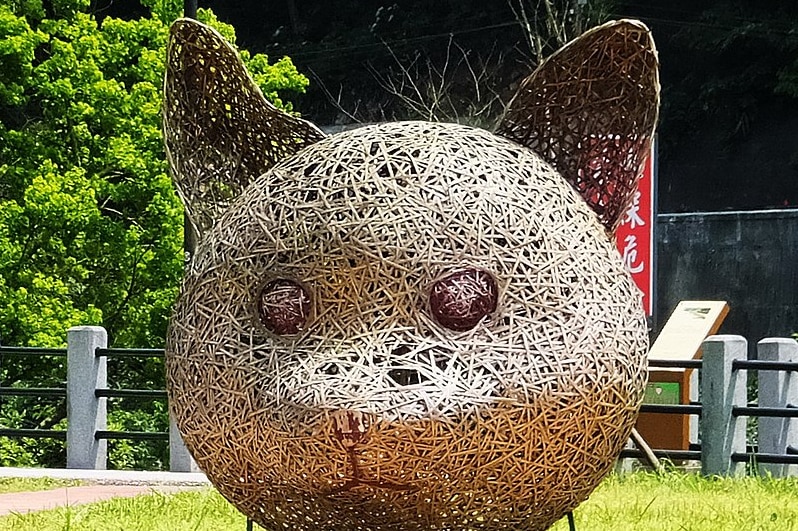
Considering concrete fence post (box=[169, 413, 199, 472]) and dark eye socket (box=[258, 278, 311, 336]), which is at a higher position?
dark eye socket (box=[258, 278, 311, 336])

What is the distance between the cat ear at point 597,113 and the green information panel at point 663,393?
6122mm

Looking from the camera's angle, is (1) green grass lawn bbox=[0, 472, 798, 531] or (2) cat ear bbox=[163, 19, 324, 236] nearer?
(2) cat ear bbox=[163, 19, 324, 236]

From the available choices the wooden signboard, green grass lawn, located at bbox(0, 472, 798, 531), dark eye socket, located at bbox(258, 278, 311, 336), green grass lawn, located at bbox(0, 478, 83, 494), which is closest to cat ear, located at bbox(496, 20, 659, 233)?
dark eye socket, located at bbox(258, 278, 311, 336)

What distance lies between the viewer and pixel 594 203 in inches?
209

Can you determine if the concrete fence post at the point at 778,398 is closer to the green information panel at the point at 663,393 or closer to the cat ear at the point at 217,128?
the green information panel at the point at 663,393

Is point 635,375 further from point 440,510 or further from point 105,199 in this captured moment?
point 105,199

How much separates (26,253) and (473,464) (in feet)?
36.5

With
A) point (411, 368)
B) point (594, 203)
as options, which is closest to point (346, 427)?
point (411, 368)

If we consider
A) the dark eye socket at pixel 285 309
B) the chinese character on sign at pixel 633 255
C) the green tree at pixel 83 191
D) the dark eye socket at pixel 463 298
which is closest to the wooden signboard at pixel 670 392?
the chinese character on sign at pixel 633 255

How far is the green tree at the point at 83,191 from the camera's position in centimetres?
1435

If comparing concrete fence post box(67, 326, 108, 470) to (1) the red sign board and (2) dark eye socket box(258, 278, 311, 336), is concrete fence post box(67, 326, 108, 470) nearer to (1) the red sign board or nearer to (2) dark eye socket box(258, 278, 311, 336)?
(1) the red sign board

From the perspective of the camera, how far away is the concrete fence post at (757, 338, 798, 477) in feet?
34.3

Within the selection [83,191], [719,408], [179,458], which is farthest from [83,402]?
[719,408]

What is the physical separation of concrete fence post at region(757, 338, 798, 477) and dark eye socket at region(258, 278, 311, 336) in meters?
6.65
